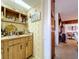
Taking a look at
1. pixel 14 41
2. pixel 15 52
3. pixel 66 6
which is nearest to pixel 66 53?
pixel 66 6

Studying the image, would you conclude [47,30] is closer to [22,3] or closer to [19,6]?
[19,6]

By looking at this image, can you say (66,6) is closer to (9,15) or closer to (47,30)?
(9,15)

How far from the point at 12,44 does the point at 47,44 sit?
3.03 feet

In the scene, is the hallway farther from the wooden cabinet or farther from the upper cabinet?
the upper cabinet

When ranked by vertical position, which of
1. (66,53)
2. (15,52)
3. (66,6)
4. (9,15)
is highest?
(66,6)

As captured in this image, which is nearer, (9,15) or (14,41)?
(14,41)

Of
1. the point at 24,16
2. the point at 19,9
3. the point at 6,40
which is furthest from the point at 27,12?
the point at 6,40

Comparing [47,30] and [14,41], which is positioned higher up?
[47,30]

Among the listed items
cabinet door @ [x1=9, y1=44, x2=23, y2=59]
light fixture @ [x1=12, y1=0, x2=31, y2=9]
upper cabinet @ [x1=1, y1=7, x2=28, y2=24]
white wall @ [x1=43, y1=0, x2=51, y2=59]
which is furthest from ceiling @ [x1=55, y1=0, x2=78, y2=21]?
cabinet door @ [x1=9, y1=44, x2=23, y2=59]

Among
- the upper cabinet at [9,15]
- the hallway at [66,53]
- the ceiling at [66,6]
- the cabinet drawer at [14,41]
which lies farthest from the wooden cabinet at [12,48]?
the ceiling at [66,6]

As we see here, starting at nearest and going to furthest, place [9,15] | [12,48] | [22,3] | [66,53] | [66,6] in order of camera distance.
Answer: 1. [12,48]
2. [9,15]
3. [22,3]
4. [66,53]
5. [66,6]

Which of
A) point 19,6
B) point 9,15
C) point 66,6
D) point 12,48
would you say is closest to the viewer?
point 12,48

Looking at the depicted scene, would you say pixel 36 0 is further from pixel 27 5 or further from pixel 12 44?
pixel 12 44

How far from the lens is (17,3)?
16.1 ft
